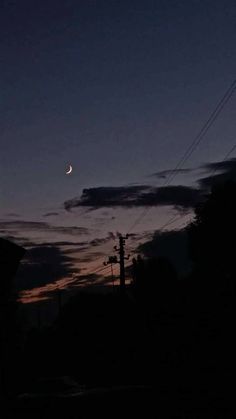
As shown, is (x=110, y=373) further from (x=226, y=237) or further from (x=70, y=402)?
(x=70, y=402)

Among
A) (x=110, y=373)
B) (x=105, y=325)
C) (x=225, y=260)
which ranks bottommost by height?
(x=110, y=373)

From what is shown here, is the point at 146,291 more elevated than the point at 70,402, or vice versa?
the point at 146,291

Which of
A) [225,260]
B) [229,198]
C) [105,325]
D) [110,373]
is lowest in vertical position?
[110,373]

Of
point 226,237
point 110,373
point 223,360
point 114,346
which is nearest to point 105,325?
point 114,346

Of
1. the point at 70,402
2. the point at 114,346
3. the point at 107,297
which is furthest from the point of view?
the point at 107,297

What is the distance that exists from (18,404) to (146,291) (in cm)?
4390

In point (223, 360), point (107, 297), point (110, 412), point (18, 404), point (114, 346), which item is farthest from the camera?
point (107, 297)

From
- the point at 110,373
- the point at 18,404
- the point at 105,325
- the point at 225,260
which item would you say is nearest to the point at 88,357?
the point at 105,325

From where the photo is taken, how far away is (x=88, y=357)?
5638 centimetres

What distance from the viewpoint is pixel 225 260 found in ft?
140

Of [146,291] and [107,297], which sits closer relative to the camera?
[146,291]

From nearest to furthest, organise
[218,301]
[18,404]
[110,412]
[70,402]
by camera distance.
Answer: [110,412] < [70,402] < [18,404] < [218,301]

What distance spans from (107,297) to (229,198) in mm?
33310

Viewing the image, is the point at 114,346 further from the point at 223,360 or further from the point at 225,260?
the point at 223,360
